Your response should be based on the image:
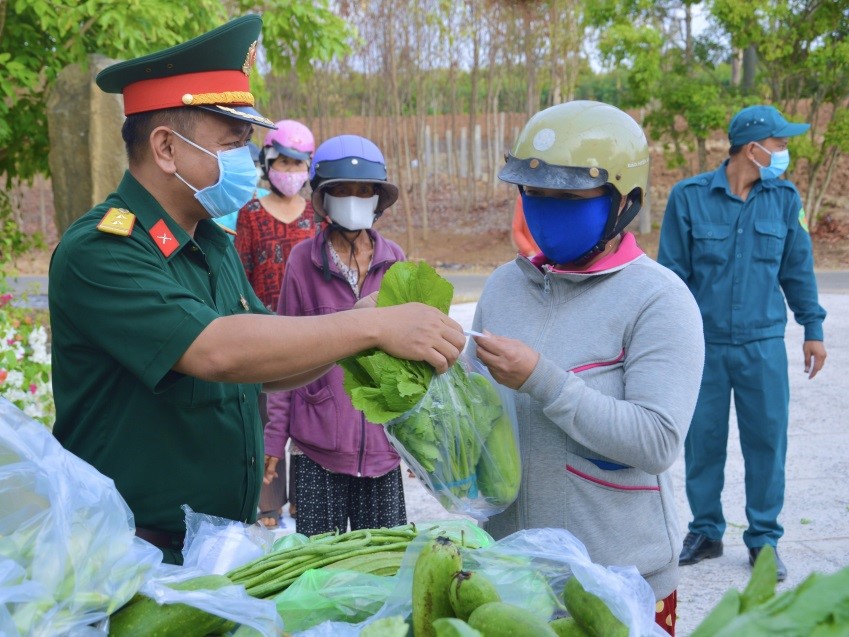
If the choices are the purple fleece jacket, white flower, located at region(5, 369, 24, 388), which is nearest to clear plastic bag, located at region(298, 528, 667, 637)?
the purple fleece jacket

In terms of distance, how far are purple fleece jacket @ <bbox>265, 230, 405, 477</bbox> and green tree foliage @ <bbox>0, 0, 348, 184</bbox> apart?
4211 millimetres

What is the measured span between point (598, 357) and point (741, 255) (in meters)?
3.06

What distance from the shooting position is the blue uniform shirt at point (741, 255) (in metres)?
5.09

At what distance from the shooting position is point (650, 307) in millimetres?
2373

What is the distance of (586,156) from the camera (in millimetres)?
2414

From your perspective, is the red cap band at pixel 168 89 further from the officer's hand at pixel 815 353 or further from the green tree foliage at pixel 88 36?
the green tree foliage at pixel 88 36

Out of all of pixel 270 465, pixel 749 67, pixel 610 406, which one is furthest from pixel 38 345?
pixel 749 67

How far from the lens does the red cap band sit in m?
2.51

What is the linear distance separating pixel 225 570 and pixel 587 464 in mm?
955

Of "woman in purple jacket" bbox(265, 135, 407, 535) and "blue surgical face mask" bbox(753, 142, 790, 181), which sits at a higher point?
"blue surgical face mask" bbox(753, 142, 790, 181)

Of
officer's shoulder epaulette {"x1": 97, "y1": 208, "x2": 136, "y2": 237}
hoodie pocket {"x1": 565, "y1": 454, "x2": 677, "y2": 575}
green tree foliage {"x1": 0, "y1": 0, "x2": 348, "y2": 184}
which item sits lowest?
hoodie pocket {"x1": 565, "y1": 454, "x2": 677, "y2": 575}

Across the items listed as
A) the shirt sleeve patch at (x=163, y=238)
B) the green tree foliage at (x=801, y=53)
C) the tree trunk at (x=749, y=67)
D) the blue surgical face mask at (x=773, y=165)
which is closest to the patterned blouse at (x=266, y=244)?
the blue surgical face mask at (x=773, y=165)

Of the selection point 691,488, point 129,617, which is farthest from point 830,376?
point 129,617

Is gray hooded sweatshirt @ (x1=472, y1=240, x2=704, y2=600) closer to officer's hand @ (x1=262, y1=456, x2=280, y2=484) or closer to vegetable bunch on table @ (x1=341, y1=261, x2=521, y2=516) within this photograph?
vegetable bunch on table @ (x1=341, y1=261, x2=521, y2=516)
